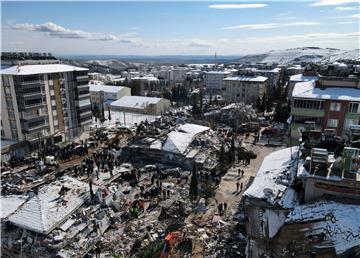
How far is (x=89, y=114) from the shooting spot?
44.8m

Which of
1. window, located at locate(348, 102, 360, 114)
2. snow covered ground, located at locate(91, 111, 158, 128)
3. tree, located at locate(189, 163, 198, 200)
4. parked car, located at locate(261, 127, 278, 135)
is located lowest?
snow covered ground, located at locate(91, 111, 158, 128)

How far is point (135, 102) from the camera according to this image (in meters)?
63.2

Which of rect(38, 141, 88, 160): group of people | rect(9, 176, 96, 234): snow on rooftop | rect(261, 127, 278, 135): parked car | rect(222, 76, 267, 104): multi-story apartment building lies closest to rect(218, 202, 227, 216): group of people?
rect(9, 176, 96, 234): snow on rooftop

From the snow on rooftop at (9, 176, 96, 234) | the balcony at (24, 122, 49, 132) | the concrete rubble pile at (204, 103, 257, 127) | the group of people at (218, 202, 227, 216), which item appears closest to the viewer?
the snow on rooftop at (9, 176, 96, 234)

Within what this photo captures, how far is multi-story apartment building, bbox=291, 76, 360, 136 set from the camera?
24.1 m

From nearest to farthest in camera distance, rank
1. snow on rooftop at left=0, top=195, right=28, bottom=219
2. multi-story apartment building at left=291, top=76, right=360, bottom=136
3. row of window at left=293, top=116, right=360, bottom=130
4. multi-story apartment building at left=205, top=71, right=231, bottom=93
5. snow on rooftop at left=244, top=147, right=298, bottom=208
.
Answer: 1. snow on rooftop at left=244, top=147, right=298, bottom=208
2. snow on rooftop at left=0, top=195, right=28, bottom=219
3. multi-story apartment building at left=291, top=76, right=360, bottom=136
4. row of window at left=293, top=116, right=360, bottom=130
5. multi-story apartment building at left=205, top=71, right=231, bottom=93

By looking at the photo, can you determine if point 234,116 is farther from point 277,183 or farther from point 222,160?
point 277,183

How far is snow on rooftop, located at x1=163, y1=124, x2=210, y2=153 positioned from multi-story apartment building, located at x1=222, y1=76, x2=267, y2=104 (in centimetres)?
3400

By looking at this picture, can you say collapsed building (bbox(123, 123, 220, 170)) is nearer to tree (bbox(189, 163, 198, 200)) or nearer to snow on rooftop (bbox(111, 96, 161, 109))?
tree (bbox(189, 163, 198, 200))

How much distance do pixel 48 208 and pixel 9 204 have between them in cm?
332

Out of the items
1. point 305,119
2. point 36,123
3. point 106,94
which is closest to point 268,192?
point 305,119

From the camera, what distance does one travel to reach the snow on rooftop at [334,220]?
9031mm

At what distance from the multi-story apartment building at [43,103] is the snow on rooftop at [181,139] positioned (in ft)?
52.8

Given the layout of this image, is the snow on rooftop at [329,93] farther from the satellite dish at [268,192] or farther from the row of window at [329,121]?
the satellite dish at [268,192]
